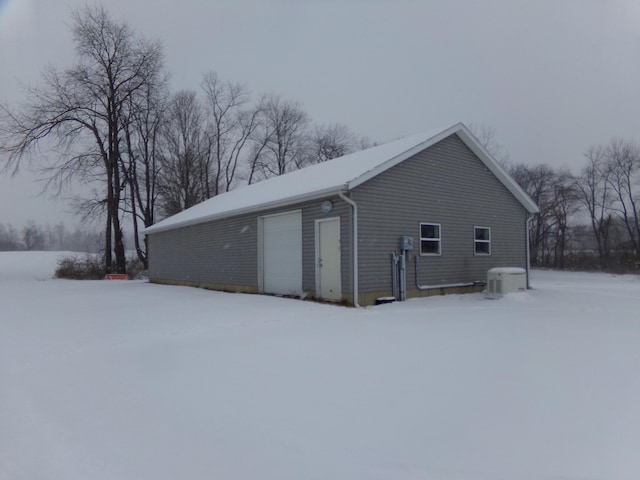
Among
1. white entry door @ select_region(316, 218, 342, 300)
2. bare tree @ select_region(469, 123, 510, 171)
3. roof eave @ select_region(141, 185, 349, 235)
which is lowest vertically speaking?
white entry door @ select_region(316, 218, 342, 300)

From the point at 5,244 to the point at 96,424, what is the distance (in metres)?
98.2

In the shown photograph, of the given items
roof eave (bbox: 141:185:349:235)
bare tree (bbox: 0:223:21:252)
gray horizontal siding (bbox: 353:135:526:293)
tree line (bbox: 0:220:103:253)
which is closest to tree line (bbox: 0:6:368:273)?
roof eave (bbox: 141:185:349:235)

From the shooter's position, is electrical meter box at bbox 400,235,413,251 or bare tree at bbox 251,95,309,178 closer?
electrical meter box at bbox 400,235,413,251

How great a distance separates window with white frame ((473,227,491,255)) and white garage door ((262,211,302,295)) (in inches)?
215

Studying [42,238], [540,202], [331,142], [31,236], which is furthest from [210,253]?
[42,238]

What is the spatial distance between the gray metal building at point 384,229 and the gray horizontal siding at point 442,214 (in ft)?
0.09

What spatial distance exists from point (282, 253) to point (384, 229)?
3134 mm

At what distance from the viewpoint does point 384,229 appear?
10203mm

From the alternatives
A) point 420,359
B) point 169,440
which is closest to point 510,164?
point 420,359

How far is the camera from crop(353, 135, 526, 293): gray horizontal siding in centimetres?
997

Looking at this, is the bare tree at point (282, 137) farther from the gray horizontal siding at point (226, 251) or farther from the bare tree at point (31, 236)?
the bare tree at point (31, 236)

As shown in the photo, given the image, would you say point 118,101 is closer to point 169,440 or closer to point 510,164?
point 169,440

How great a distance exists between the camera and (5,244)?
81500mm

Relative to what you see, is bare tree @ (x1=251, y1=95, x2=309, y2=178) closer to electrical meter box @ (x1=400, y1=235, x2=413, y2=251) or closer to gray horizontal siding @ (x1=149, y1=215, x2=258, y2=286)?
gray horizontal siding @ (x1=149, y1=215, x2=258, y2=286)
